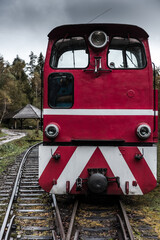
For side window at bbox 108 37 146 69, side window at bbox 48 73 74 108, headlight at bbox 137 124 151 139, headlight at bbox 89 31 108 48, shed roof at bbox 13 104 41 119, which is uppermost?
headlight at bbox 89 31 108 48

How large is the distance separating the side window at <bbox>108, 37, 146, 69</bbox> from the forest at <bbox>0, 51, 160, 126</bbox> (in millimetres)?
21704

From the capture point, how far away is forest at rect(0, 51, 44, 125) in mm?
44928

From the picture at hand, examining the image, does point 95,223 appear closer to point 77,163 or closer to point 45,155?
point 77,163

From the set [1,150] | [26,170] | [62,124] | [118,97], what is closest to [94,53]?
[118,97]

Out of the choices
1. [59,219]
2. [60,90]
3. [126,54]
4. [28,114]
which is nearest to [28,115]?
[28,114]

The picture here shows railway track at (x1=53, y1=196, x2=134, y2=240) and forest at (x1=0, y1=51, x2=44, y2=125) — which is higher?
forest at (x1=0, y1=51, x2=44, y2=125)

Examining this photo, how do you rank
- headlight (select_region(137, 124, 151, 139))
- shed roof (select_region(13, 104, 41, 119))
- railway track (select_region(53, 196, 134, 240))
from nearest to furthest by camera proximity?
railway track (select_region(53, 196, 134, 240)) < headlight (select_region(137, 124, 151, 139)) < shed roof (select_region(13, 104, 41, 119))

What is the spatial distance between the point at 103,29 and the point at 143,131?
204 centimetres

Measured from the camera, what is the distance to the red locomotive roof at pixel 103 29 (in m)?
4.50

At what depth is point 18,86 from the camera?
62.0 m

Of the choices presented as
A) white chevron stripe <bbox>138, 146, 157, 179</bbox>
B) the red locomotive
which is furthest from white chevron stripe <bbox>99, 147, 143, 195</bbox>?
white chevron stripe <bbox>138, 146, 157, 179</bbox>

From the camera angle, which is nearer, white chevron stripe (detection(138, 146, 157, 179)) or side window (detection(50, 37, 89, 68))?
white chevron stripe (detection(138, 146, 157, 179))

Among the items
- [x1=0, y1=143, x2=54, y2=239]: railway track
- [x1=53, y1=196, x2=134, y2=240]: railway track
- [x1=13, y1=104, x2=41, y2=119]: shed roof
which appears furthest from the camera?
[x1=13, y1=104, x2=41, y2=119]: shed roof

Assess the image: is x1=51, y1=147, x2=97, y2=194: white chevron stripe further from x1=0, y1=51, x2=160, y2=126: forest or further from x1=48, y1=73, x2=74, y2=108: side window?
x1=0, y1=51, x2=160, y2=126: forest
